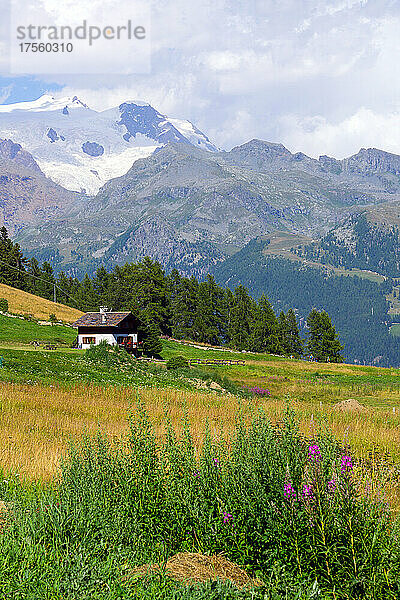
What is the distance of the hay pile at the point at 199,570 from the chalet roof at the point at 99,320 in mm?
63433

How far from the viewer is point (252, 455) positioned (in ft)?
23.7

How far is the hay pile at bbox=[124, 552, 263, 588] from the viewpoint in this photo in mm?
5637

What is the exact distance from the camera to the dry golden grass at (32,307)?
256 feet

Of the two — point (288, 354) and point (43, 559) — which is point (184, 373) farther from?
point (288, 354)

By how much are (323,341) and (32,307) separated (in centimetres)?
6771

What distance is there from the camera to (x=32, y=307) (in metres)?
82.3

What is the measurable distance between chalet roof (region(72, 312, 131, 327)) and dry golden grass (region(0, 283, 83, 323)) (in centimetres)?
1122

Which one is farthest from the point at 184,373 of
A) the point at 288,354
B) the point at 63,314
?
the point at 288,354

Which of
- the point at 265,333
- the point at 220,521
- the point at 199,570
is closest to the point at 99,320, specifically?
the point at 265,333

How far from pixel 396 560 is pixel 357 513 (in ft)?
2.07

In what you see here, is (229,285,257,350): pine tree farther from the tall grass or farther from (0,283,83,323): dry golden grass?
the tall grass

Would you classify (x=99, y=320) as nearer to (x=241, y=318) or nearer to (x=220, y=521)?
(x=241, y=318)

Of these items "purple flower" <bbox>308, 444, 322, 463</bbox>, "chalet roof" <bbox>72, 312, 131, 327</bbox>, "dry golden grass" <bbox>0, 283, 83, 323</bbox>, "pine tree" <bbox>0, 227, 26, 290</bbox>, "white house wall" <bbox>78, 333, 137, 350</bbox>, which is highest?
"pine tree" <bbox>0, 227, 26, 290</bbox>

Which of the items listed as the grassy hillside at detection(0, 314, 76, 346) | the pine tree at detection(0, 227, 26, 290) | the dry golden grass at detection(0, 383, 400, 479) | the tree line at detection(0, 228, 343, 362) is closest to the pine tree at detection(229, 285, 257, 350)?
the tree line at detection(0, 228, 343, 362)
